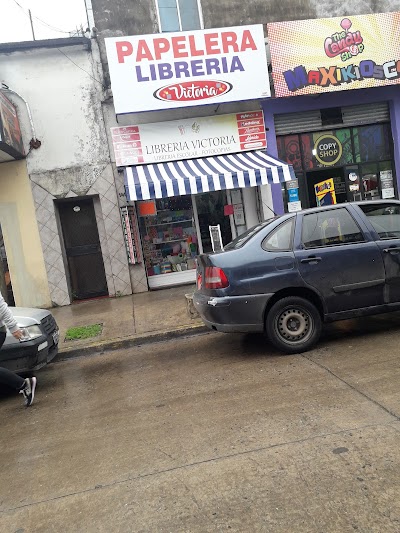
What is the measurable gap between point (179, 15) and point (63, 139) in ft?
13.2

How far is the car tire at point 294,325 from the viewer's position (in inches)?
221

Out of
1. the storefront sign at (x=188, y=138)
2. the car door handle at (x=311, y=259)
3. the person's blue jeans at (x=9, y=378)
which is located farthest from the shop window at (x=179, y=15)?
the person's blue jeans at (x=9, y=378)

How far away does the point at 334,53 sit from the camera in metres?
10.7

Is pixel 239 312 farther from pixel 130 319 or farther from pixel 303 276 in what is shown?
pixel 130 319

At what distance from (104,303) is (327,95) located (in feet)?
24.0

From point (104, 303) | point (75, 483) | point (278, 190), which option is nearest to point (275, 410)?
point (75, 483)

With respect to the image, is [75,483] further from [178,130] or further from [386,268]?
[178,130]

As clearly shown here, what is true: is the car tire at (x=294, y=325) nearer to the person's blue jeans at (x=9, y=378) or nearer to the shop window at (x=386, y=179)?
the person's blue jeans at (x=9, y=378)

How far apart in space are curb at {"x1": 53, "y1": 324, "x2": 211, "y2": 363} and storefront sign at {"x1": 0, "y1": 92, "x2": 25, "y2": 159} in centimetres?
425

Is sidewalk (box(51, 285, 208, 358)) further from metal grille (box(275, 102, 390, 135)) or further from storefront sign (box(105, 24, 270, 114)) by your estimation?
metal grille (box(275, 102, 390, 135))

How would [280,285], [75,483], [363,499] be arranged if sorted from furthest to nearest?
[280,285], [75,483], [363,499]

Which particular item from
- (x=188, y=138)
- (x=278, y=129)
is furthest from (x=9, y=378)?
(x=278, y=129)

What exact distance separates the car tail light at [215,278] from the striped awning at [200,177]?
409 centimetres

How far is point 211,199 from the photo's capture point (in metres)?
11.8
